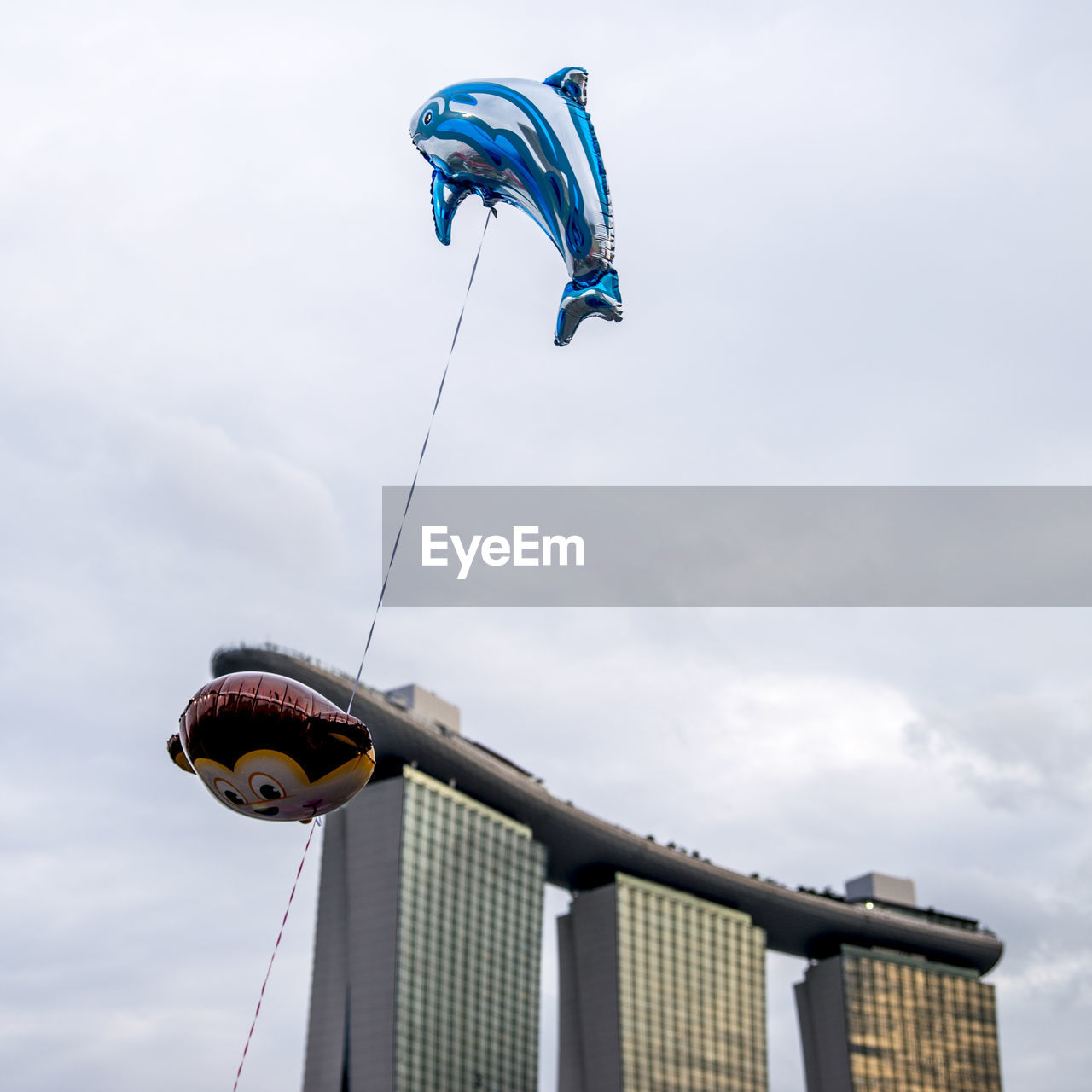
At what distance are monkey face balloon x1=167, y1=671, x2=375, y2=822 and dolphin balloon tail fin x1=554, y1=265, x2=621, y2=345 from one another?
6.06m

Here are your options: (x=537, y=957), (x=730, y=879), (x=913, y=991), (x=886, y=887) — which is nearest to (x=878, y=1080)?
(x=913, y=991)

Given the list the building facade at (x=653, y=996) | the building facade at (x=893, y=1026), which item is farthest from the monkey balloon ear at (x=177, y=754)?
the building facade at (x=893, y=1026)

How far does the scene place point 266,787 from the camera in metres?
19.9

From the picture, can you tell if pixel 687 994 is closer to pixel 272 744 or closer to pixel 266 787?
pixel 266 787

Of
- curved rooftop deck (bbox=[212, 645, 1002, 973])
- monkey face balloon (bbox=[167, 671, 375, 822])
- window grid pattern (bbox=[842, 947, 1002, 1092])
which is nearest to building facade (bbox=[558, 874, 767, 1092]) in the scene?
curved rooftop deck (bbox=[212, 645, 1002, 973])

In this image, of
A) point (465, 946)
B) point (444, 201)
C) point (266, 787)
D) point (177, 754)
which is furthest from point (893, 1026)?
point (266, 787)

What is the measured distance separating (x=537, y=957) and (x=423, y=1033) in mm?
15342

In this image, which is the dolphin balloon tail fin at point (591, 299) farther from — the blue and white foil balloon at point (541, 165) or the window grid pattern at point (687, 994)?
the window grid pattern at point (687, 994)

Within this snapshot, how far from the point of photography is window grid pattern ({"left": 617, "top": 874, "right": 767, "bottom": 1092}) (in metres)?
121

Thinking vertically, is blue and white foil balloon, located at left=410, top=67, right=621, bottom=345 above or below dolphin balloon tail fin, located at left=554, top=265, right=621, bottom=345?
above

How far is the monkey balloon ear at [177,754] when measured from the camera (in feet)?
68.9

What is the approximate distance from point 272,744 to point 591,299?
7.20 m

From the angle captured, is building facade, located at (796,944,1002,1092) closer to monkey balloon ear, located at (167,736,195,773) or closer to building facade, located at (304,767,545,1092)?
building facade, located at (304,767,545,1092)

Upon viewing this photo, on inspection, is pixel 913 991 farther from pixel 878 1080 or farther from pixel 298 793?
pixel 298 793
